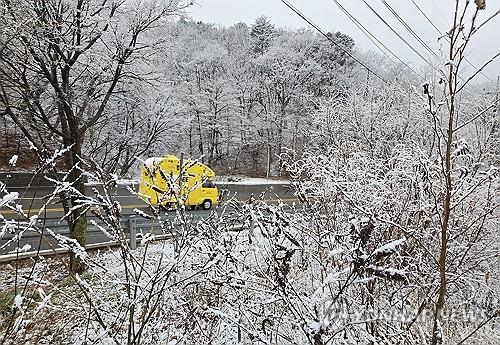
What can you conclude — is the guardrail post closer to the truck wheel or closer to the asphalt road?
the asphalt road

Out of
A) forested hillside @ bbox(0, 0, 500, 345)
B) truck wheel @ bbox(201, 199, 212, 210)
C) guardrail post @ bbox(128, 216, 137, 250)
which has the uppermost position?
forested hillside @ bbox(0, 0, 500, 345)

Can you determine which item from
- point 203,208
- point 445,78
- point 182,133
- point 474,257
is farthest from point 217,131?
point 445,78

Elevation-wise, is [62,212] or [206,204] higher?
[62,212]

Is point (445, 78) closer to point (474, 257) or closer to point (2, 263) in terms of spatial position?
point (474, 257)

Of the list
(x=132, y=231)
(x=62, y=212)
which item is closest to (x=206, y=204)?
(x=62, y=212)

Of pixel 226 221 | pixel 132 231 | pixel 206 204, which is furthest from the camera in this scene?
pixel 206 204

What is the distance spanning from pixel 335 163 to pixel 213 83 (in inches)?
1086

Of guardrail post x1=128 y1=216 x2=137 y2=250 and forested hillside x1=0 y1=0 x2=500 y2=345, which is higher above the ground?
forested hillside x1=0 y1=0 x2=500 y2=345

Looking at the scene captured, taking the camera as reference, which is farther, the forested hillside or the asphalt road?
the asphalt road

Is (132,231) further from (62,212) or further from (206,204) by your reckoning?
(206,204)

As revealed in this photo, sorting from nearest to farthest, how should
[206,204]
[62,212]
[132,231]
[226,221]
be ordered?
[226,221]
[132,231]
[62,212]
[206,204]

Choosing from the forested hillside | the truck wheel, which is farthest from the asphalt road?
the truck wheel

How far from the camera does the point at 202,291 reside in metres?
3.60

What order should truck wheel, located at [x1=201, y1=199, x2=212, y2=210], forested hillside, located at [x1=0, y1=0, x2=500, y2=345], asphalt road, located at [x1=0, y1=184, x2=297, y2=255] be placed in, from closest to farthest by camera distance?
1. forested hillside, located at [x1=0, y1=0, x2=500, y2=345]
2. asphalt road, located at [x1=0, y1=184, x2=297, y2=255]
3. truck wheel, located at [x1=201, y1=199, x2=212, y2=210]
